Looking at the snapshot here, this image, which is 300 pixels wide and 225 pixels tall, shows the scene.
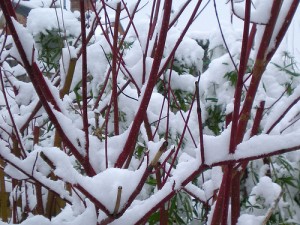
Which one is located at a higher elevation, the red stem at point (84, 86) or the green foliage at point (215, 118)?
the green foliage at point (215, 118)

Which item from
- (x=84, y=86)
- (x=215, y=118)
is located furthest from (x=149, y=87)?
(x=215, y=118)

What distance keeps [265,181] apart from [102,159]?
1180mm

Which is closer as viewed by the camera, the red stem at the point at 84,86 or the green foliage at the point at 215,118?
the red stem at the point at 84,86

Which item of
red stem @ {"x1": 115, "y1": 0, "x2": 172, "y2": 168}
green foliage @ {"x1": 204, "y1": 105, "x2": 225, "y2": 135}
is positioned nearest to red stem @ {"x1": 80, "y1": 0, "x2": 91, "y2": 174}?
red stem @ {"x1": 115, "y1": 0, "x2": 172, "y2": 168}

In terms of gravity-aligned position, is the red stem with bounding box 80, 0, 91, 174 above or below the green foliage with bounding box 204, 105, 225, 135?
below

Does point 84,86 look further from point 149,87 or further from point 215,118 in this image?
point 215,118

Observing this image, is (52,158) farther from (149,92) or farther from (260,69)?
(260,69)

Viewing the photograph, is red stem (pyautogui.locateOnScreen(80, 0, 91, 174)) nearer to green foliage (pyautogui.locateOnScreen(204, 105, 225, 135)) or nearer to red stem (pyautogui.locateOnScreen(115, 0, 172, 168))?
red stem (pyautogui.locateOnScreen(115, 0, 172, 168))

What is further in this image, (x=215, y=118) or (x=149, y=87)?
(x=215, y=118)

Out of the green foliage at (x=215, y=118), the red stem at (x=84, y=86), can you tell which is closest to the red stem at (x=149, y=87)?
the red stem at (x=84, y=86)

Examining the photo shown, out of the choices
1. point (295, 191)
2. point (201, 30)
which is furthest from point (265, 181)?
point (201, 30)

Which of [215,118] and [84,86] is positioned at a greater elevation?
[215,118]

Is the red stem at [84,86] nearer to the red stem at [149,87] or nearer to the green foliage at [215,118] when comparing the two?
the red stem at [149,87]

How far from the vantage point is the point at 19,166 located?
3.01 ft
